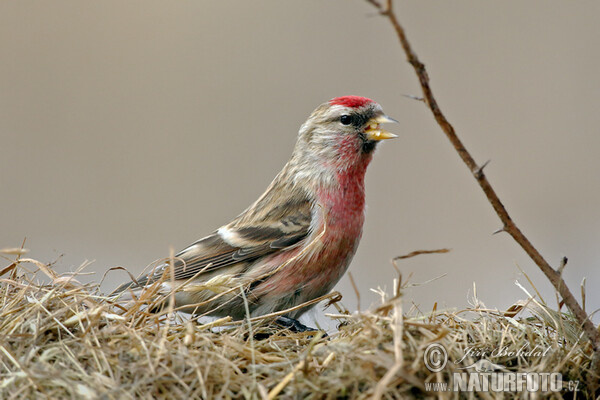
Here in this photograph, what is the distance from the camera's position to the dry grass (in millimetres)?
1490

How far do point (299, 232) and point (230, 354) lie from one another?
48.8 inches

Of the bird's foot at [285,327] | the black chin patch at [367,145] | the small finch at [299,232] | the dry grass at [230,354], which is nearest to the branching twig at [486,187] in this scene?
the dry grass at [230,354]

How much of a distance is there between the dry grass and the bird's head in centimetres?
128

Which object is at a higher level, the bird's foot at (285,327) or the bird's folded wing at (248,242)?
the bird's folded wing at (248,242)

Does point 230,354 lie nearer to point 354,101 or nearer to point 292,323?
point 292,323

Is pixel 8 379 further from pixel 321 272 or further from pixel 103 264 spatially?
pixel 103 264

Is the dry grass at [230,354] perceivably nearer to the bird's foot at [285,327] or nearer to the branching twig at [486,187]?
the branching twig at [486,187]

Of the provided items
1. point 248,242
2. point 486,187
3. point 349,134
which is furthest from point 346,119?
point 486,187

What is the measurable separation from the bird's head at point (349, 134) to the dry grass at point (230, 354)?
1.28 metres

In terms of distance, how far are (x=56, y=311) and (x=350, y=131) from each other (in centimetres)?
176

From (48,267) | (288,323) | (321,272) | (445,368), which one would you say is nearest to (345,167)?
(321,272)

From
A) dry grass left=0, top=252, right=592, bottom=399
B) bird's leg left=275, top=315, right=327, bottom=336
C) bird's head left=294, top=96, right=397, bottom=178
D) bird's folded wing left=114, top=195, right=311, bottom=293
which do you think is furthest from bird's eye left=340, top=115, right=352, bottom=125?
dry grass left=0, top=252, right=592, bottom=399

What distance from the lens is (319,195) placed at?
303cm

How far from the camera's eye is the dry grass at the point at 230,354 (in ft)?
4.89
